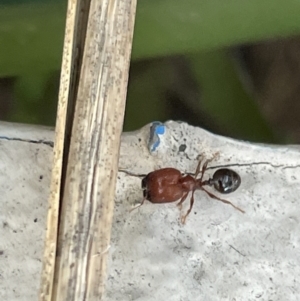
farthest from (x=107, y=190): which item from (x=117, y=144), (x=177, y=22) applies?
(x=177, y=22)

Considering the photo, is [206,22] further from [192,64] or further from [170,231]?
[170,231]

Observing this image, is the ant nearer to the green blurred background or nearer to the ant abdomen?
the ant abdomen

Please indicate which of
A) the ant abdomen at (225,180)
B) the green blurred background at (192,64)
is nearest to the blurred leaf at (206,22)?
the green blurred background at (192,64)

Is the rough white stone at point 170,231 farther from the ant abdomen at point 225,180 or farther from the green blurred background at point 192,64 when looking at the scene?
the green blurred background at point 192,64

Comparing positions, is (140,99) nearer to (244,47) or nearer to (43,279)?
(244,47)

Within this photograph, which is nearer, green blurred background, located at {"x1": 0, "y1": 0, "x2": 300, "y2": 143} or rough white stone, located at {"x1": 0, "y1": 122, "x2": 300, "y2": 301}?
rough white stone, located at {"x1": 0, "y1": 122, "x2": 300, "y2": 301}

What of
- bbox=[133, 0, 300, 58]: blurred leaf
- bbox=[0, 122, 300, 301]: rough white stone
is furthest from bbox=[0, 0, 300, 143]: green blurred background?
bbox=[0, 122, 300, 301]: rough white stone

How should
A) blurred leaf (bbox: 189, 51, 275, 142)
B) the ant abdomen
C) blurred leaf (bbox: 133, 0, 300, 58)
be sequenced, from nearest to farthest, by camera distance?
the ant abdomen
blurred leaf (bbox: 133, 0, 300, 58)
blurred leaf (bbox: 189, 51, 275, 142)
